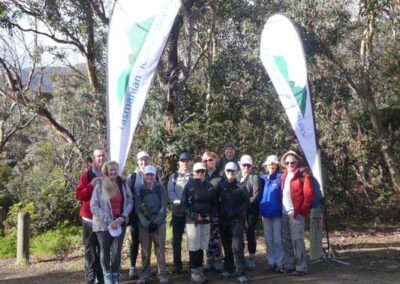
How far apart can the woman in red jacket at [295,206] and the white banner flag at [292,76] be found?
87cm

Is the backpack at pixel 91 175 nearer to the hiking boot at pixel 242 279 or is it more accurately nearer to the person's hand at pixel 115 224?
the person's hand at pixel 115 224

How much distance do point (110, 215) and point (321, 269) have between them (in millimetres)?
3404

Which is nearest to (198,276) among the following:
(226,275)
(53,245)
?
(226,275)

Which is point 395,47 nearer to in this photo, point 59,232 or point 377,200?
point 377,200

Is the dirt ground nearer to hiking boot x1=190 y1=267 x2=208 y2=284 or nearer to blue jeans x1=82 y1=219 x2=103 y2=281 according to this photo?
hiking boot x1=190 y1=267 x2=208 y2=284

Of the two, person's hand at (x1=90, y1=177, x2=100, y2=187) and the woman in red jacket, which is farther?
the woman in red jacket

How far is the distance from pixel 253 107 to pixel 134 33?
4499 mm

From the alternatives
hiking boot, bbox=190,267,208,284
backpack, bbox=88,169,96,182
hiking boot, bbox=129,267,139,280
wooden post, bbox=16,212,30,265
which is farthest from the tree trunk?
backpack, bbox=88,169,96,182

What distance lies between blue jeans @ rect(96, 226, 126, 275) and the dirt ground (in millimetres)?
883

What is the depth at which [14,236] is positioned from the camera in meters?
14.5

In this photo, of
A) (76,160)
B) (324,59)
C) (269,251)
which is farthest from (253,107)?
(76,160)

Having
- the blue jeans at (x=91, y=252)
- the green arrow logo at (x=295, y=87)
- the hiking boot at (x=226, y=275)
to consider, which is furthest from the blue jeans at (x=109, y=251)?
the green arrow logo at (x=295, y=87)

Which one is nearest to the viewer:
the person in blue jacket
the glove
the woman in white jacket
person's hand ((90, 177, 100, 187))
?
the woman in white jacket

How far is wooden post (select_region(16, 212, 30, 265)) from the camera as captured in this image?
10.0 metres
